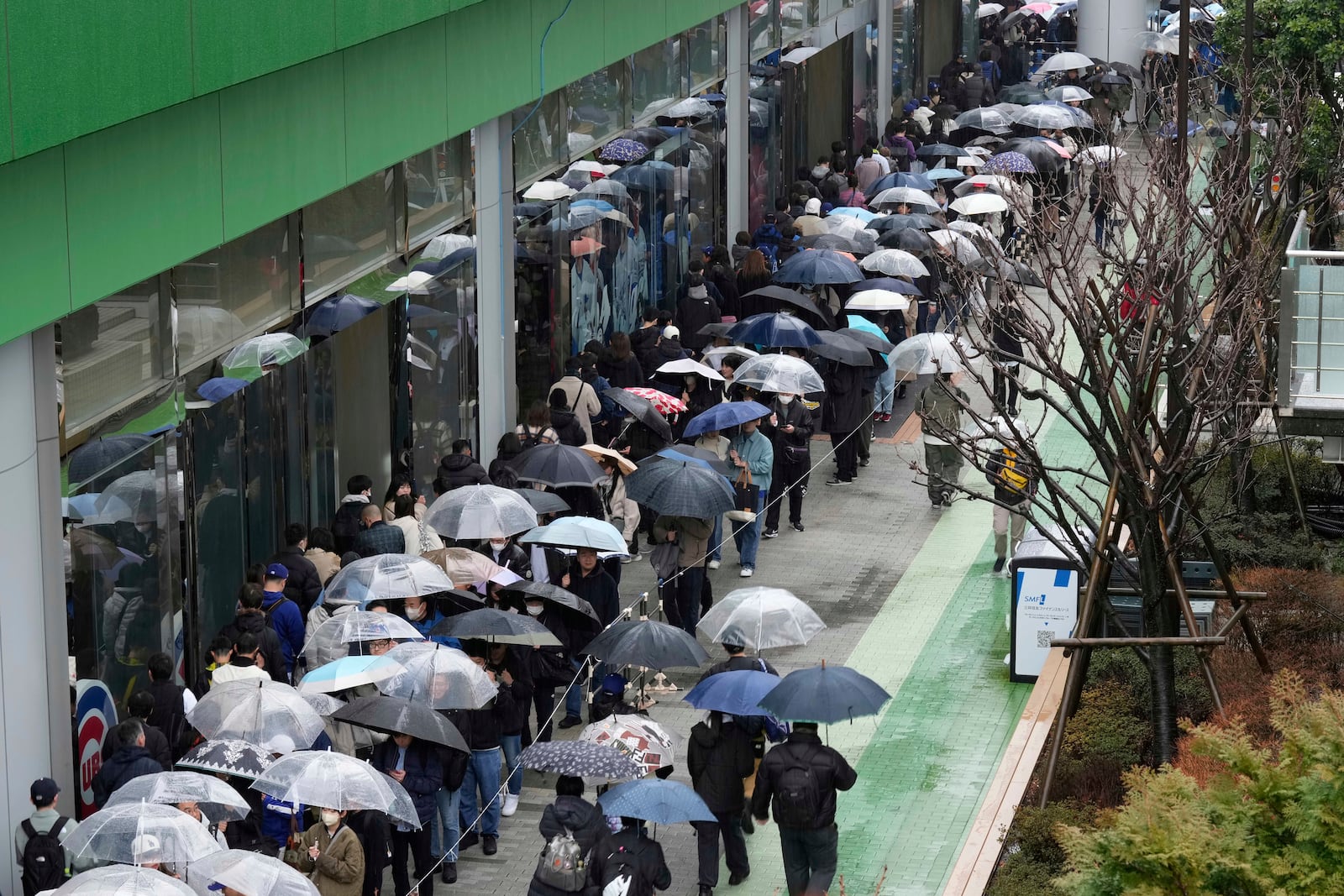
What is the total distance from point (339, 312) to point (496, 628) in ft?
18.4

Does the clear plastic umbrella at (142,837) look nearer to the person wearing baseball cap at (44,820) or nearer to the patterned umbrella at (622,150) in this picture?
the person wearing baseball cap at (44,820)

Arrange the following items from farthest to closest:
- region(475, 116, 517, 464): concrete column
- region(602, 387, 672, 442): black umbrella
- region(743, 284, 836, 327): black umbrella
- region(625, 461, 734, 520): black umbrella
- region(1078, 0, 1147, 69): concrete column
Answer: region(1078, 0, 1147, 69): concrete column
region(743, 284, 836, 327): black umbrella
region(475, 116, 517, 464): concrete column
region(602, 387, 672, 442): black umbrella
region(625, 461, 734, 520): black umbrella

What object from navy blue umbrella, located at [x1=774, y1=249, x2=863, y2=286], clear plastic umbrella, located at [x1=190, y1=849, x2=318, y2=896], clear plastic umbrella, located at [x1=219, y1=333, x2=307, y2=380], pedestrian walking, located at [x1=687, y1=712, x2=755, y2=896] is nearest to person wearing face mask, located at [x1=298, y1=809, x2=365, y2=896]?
clear plastic umbrella, located at [x1=190, y1=849, x2=318, y2=896]

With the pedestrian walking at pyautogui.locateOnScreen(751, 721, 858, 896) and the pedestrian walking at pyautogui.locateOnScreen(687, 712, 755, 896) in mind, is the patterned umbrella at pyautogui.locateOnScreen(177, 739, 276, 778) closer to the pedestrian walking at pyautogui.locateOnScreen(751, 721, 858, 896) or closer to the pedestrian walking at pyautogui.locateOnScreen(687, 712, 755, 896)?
the pedestrian walking at pyautogui.locateOnScreen(687, 712, 755, 896)

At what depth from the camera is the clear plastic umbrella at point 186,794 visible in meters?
10.8

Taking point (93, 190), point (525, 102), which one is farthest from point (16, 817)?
point (525, 102)

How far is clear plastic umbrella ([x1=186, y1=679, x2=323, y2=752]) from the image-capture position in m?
12.0

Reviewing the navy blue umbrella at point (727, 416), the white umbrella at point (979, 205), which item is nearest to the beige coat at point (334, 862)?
the navy blue umbrella at point (727, 416)

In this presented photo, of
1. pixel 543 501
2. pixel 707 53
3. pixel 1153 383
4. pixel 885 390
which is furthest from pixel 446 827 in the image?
pixel 707 53

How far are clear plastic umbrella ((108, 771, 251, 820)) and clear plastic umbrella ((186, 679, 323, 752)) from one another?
78 cm

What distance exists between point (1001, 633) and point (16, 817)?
31.3 ft

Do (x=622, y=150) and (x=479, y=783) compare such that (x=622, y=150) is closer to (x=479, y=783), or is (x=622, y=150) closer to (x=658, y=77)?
(x=658, y=77)

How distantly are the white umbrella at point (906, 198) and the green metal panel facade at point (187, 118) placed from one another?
36.8 feet

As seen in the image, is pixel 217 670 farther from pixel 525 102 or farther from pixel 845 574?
pixel 525 102
